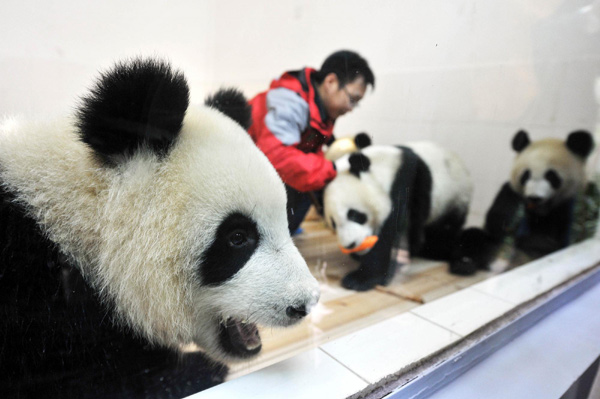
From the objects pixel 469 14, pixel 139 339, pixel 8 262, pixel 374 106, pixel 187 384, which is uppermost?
pixel 469 14

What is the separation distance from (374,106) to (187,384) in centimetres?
89

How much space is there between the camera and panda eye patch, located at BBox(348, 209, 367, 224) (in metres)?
1.43

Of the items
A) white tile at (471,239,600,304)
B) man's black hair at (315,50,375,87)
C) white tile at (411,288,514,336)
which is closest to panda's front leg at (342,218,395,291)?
white tile at (411,288,514,336)

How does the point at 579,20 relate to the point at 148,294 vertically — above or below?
above

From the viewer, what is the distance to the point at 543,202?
205 centimetres

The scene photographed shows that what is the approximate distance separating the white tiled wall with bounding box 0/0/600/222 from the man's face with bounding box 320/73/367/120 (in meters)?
0.11

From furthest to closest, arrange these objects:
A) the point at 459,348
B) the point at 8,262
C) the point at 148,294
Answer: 1. the point at 459,348
2. the point at 148,294
3. the point at 8,262

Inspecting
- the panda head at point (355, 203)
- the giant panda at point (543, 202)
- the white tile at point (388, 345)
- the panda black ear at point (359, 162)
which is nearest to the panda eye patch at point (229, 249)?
the white tile at point (388, 345)

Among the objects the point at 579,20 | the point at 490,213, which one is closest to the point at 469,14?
the point at 579,20

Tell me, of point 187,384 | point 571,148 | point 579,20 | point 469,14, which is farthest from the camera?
point 571,148

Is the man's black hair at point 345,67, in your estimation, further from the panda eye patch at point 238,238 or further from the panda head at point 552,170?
the panda head at point 552,170

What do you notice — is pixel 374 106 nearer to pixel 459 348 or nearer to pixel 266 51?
pixel 266 51

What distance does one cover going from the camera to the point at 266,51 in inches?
36.8

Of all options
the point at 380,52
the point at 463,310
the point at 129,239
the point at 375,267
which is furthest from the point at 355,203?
the point at 129,239
